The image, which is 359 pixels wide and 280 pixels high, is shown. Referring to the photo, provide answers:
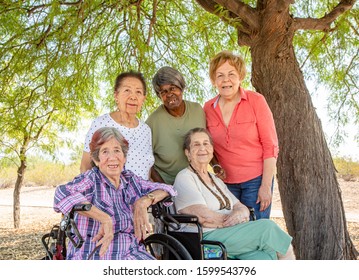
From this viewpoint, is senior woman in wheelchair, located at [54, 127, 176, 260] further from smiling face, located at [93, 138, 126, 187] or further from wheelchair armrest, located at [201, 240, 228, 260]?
wheelchair armrest, located at [201, 240, 228, 260]

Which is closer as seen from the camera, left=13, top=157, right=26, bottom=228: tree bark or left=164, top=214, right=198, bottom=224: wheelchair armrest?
left=164, top=214, right=198, bottom=224: wheelchair armrest

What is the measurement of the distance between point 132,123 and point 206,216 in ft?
2.47

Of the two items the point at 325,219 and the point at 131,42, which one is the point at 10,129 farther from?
the point at 325,219

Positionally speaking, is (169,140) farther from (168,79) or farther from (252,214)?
(252,214)

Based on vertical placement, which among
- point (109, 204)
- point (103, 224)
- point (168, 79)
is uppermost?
point (168, 79)

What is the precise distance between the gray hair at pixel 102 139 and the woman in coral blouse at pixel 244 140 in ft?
Answer: 2.78

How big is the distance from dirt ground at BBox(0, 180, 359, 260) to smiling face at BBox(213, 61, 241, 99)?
181 inches

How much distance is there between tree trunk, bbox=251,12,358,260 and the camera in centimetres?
480

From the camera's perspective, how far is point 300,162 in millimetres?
4840

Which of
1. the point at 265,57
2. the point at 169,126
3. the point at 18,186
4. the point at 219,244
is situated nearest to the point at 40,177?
the point at 18,186

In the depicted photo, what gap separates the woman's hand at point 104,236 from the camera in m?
2.68

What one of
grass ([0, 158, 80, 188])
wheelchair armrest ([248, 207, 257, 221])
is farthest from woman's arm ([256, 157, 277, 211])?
grass ([0, 158, 80, 188])

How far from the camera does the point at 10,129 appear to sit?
6691 mm
